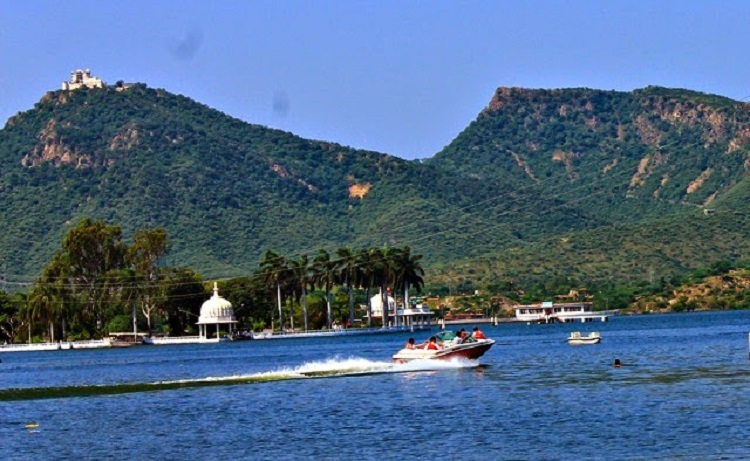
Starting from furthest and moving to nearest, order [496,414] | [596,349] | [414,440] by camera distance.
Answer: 1. [596,349]
2. [496,414]
3. [414,440]

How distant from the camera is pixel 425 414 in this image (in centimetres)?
5994

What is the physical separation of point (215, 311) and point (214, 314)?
0.44m

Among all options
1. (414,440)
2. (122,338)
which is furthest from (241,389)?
(122,338)

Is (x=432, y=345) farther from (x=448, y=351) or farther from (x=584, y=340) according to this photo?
(x=584, y=340)

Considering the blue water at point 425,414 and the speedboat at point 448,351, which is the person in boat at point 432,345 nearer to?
the speedboat at point 448,351

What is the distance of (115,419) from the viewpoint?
64812 millimetres

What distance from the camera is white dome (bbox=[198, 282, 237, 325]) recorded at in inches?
7707

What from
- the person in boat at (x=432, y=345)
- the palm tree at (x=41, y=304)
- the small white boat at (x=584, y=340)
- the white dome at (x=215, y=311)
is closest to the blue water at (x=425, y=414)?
the person in boat at (x=432, y=345)

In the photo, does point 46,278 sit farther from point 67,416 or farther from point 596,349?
point 67,416

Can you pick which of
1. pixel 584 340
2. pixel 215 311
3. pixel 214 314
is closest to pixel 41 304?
pixel 214 314

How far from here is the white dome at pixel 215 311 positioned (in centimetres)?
19575

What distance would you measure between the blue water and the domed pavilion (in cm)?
9706

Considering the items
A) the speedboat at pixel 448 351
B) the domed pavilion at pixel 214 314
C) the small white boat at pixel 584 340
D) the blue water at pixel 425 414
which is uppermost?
the domed pavilion at pixel 214 314

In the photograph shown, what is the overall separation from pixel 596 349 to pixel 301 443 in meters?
63.1
